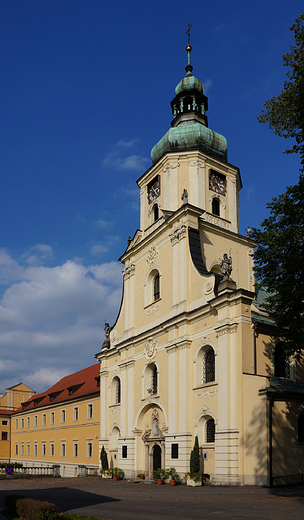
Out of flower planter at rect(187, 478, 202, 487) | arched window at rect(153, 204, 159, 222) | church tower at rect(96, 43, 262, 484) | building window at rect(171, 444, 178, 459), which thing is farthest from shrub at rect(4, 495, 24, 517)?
arched window at rect(153, 204, 159, 222)

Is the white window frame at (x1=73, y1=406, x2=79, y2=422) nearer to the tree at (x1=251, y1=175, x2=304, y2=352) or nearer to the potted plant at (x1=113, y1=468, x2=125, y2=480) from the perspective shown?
the potted plant at (x1=113, y1=468, x2=125, y2=480)

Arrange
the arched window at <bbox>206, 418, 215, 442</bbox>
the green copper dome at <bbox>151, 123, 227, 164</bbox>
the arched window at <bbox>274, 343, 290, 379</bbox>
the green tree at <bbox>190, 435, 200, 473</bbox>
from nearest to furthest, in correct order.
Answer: the green tree at <bbox>190, 435, 200, 473</bbox> < the arched window at <bbox>206, 418, 215, 442</bbox> < the arched window at <bbox>274, 343, 290, 379</bbox> < the green copper dome at <bbox>151, 123, 227, 164</bbox>

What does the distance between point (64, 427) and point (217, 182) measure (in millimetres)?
28369

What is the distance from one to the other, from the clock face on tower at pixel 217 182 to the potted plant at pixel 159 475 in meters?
17.8

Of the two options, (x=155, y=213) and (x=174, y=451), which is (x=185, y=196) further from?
(x=174, y=451)

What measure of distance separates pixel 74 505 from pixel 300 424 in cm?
1277

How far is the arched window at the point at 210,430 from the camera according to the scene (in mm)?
24719

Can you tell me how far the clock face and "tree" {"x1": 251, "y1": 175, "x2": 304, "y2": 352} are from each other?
13.8 meters

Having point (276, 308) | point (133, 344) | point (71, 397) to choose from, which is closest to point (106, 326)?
point (133, 344)

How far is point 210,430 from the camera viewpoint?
25.0m

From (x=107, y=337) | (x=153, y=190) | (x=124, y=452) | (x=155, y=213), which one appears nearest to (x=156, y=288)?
(x=155, y=213)

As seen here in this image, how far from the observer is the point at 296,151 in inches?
714

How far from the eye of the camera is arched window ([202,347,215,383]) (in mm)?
25656

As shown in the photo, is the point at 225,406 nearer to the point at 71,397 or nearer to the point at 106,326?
the point at 106,326
